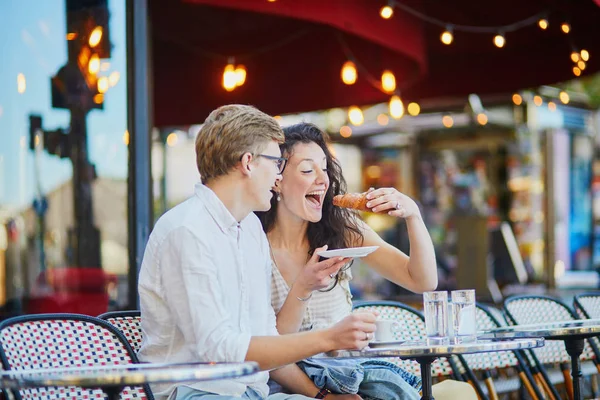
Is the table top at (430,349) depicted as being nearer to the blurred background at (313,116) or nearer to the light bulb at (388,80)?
the blurred background at (313,116)

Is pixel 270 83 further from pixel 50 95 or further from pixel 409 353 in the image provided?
pixel 409 353

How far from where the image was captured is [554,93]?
45.8 feet

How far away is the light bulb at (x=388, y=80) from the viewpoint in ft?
28.4

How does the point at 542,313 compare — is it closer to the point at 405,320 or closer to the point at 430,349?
the point at 405,320

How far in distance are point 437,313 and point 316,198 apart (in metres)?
0.74

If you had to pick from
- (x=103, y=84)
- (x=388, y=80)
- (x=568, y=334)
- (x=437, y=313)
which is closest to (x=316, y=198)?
(x=437, y=313)

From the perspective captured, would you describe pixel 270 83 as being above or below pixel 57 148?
above

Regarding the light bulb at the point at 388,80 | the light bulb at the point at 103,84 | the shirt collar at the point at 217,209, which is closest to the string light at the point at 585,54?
the light bulb at the point at 388,80

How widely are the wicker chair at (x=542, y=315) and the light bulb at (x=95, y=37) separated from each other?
3151 millimetres

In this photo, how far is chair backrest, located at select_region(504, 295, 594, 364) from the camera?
4.76m

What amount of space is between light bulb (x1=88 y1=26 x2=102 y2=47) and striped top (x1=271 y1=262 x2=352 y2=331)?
3111 mm

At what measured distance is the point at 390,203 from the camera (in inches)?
135

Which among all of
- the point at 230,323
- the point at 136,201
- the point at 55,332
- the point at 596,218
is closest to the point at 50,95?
the point at 136,201

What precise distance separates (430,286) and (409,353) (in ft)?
3.21
